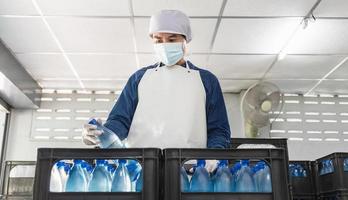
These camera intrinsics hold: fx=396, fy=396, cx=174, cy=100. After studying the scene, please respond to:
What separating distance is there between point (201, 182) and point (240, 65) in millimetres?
3451

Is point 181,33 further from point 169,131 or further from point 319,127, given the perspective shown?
point 319,127

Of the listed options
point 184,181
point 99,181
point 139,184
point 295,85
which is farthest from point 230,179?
point 295,85

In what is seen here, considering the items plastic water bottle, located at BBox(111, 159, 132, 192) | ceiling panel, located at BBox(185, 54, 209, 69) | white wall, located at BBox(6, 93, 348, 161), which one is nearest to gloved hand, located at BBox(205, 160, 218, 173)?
plastic water bottle, located at BBox(111, 159, 132, 192)

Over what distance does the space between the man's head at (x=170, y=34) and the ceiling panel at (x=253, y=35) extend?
1.82 m

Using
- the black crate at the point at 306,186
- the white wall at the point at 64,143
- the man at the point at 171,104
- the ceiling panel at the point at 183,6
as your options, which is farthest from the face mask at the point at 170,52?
the white wall at the point at 64,143

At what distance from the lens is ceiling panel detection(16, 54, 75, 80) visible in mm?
4250

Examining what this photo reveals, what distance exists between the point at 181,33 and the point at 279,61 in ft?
9.44

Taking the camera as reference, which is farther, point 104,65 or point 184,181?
point 104,65

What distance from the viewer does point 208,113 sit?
5.38 ft

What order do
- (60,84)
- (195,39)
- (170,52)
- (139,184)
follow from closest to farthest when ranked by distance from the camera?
1. (139,184)
2. (170,52)
3. (195,39)
4. (60,84)

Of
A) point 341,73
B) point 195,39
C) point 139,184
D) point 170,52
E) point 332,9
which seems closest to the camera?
point 139,184

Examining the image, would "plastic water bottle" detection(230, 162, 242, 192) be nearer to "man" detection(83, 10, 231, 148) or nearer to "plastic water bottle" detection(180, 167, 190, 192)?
"plastic water bottle" detection(180, 167, 190, 192)

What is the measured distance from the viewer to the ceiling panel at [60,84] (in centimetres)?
498

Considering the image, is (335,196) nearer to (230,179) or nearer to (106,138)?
(230,179)
